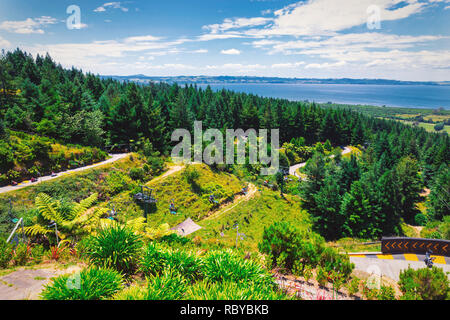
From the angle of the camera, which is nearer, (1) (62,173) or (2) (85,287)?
(2) (85,287)

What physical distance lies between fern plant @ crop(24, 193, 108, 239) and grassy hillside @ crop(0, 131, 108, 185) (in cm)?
1562

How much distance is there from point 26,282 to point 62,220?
5.20 metres

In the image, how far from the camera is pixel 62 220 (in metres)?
11.8

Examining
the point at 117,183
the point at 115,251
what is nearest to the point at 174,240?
the point at 115,251

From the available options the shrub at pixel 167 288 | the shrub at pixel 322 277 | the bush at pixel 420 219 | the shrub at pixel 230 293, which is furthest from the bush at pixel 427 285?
the bush at pixel 420 219

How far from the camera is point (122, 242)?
8102 mm

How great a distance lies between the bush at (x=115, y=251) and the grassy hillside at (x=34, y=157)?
72.1 feet

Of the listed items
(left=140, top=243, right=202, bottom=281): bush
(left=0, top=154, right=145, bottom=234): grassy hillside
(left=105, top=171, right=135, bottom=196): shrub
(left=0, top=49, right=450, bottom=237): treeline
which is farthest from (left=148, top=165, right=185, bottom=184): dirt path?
(left=140, top=243, right=202, bottom=281): bush

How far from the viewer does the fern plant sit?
11.1 meters

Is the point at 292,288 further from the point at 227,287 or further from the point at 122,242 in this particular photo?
the point at 122,242

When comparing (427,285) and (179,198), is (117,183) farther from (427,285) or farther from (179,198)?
(427,285)

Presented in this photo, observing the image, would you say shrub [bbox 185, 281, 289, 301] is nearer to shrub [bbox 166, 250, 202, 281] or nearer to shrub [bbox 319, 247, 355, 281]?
→ shrub [bbox 166, 250, 202, 281]

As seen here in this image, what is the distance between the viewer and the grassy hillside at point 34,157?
2341 centimetres
